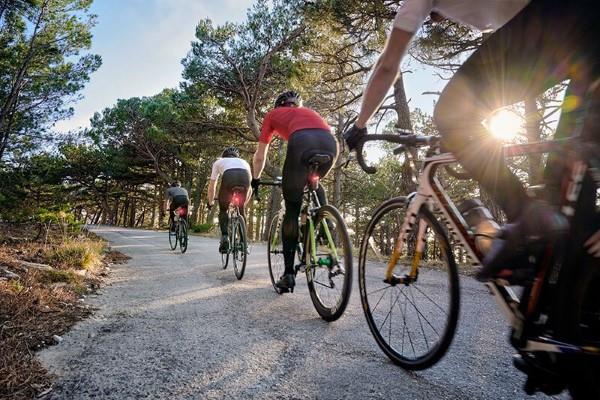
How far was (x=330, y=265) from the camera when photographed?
300 centimetres

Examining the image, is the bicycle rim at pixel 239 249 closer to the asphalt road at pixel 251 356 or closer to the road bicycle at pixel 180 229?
the asphalt road at pixel 251 356

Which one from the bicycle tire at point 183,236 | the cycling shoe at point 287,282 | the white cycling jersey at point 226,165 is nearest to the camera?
the cycling shoe at point 287,282

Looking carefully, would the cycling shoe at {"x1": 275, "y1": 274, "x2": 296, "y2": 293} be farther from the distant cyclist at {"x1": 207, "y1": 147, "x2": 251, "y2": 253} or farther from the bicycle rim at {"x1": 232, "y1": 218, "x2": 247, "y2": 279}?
the distant cyclist at {"x1": 207, "y1": 147, "x2": 251, "y2": 253}

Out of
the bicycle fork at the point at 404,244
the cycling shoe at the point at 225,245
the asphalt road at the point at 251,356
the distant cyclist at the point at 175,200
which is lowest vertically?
the asphalt road at the point at 251,356

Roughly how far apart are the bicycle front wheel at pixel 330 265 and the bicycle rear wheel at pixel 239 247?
5.68ft

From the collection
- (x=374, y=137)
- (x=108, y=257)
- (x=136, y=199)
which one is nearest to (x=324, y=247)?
(x=374, y=137)

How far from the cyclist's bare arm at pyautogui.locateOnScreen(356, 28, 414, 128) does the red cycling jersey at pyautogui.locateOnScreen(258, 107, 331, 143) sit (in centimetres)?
158

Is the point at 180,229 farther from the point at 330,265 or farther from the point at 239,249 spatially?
the point at 330,265

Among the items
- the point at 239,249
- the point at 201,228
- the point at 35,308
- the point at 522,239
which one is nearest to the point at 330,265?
the point at 522,239

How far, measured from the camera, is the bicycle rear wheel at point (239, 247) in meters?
4.79

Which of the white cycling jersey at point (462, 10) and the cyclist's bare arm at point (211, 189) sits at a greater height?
the white cycling jersey at point (462, 10)

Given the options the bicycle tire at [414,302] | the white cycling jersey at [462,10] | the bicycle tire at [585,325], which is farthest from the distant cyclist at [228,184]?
the bicycle tire at [585,325]

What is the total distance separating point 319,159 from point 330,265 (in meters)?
0.94

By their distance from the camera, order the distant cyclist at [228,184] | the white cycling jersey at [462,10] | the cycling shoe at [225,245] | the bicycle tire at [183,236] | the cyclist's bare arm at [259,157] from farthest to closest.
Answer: the bicycle tire at [183,236] → the distant cyclist at [228,184] → the cycling shoe at [225,245] → the cyclist's bare arm at [259,157] → the white cycling jersey at [462,10]
